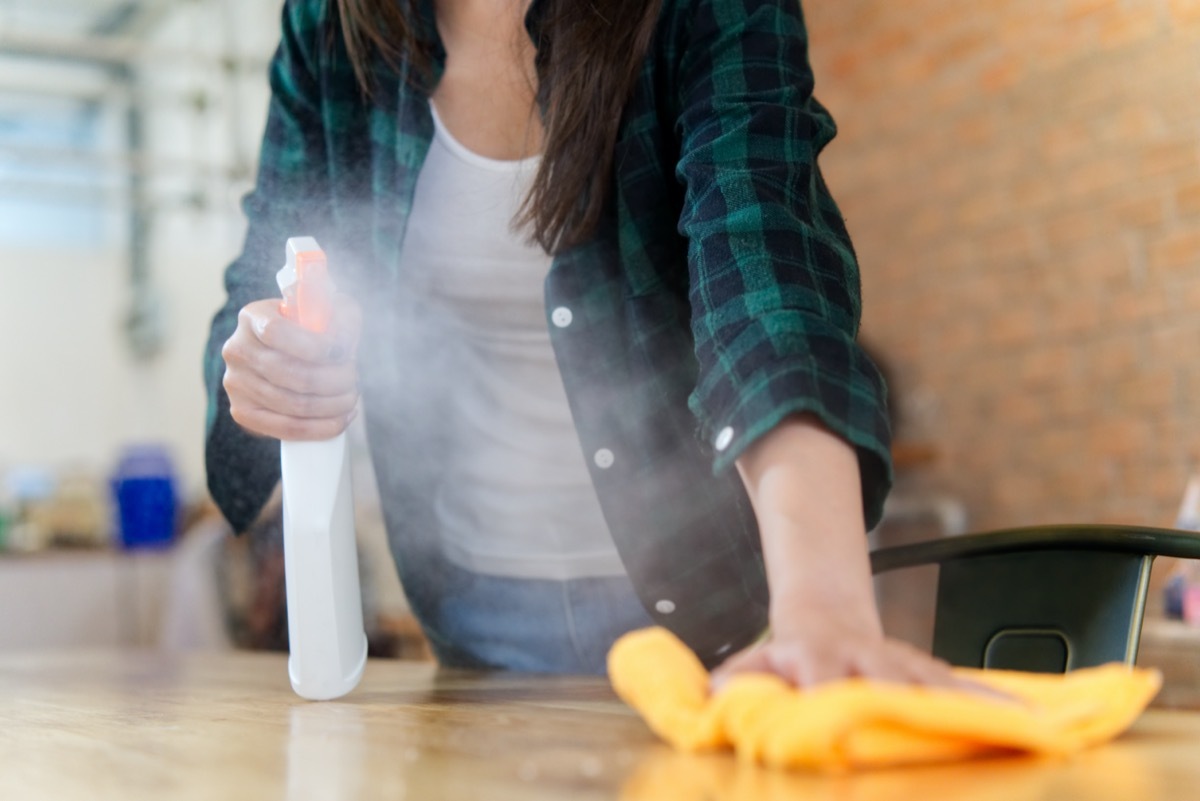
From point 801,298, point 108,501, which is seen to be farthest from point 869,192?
point 801,298

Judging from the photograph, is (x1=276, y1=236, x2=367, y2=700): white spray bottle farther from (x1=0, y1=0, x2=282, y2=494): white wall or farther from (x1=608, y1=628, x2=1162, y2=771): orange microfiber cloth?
(x1=0, y1=0, x2=282, y2=494): white wall

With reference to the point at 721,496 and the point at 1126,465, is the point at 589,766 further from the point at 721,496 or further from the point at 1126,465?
the point at 1126,465

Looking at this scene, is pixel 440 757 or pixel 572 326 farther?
pixel 572 326

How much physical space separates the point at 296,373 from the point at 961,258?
9.27ft

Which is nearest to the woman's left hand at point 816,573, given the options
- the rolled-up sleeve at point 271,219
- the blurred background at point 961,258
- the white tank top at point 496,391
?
the white tank top at point 496,391

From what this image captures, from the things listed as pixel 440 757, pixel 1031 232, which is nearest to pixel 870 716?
pixel 440 757

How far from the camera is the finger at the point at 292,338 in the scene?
0.71 meters

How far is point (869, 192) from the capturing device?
11.6ft

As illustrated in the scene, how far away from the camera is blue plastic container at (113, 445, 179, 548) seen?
3479 mm

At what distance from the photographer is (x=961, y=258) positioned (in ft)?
10.7

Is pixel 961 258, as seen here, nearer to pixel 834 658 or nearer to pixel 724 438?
pixel 724 438

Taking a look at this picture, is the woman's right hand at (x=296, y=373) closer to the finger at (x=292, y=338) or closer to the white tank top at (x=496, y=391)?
the finger at (x=292, y=338)

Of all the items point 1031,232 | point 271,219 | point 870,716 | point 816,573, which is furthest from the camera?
point 1031,232

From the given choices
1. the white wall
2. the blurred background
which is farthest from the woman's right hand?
the white wall
